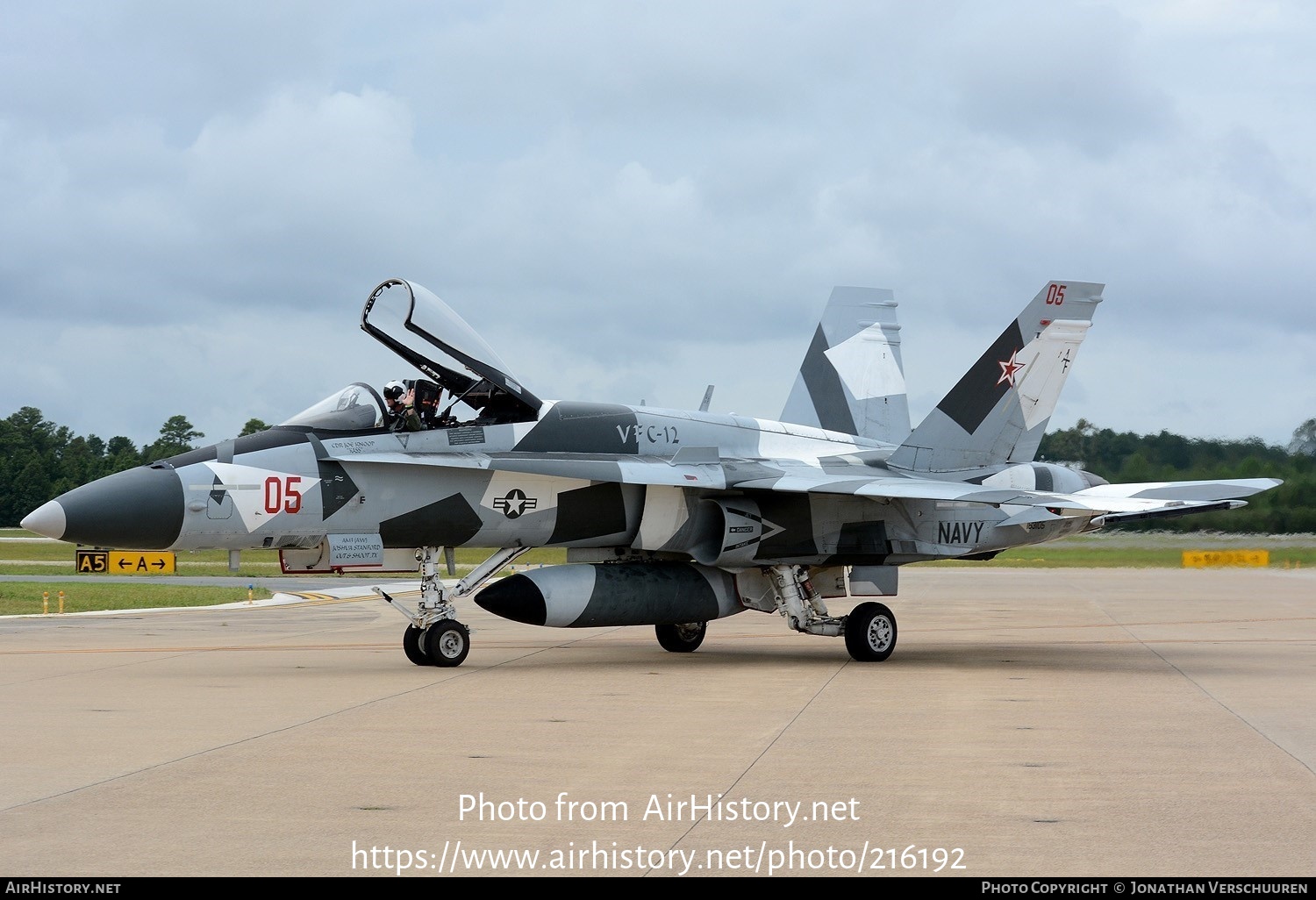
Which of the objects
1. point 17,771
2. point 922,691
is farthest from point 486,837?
point 922,691

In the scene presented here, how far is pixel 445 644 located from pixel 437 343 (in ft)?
9.60

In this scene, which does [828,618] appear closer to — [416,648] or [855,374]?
[416,648]

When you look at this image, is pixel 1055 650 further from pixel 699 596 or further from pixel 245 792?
pixel 245 792

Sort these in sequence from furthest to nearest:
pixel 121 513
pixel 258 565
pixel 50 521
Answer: pixel 258 565 → pixel 121 513 → pixel 50 521

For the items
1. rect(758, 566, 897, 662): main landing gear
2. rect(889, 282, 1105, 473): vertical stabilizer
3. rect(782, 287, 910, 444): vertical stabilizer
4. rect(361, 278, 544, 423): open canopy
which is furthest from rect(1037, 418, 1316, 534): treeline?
rect(361, 278, 544, 423): open canopy

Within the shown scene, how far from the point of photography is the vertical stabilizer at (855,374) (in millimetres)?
18391

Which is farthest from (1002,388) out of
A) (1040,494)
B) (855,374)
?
(855,374)

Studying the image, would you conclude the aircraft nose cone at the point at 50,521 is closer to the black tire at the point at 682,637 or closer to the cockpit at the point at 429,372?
the cockpit at the point at 429,372

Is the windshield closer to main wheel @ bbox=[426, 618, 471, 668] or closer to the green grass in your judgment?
main wheel @ bbox=[426, 618, 471, 668]

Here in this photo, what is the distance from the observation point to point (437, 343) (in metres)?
12.6

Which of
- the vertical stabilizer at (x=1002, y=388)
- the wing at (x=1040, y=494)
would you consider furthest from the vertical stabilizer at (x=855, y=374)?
the wing at (x=1040, y=494)

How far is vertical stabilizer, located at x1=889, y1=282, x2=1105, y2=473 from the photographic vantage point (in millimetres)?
15344

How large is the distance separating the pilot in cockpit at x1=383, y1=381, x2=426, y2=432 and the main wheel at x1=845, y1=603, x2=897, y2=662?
5.00m

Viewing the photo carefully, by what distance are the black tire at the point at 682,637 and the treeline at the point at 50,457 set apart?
3842cm
